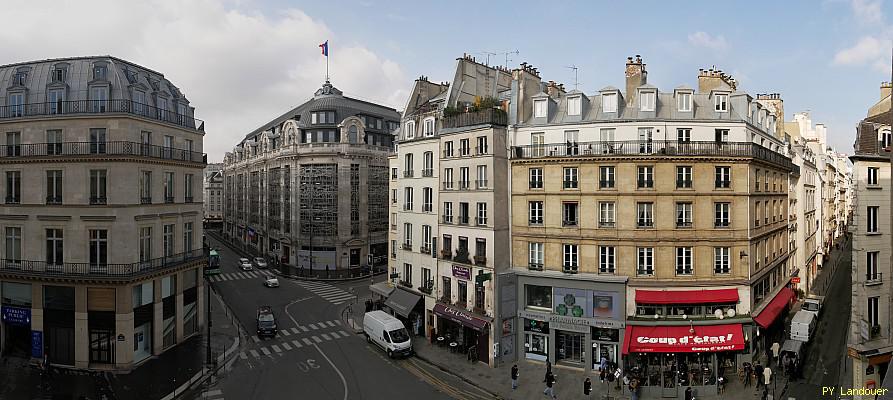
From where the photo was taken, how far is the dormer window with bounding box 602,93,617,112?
1300 inches

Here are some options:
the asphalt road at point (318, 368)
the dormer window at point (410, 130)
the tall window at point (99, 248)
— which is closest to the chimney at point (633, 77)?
the dormer window at point (410, 130)

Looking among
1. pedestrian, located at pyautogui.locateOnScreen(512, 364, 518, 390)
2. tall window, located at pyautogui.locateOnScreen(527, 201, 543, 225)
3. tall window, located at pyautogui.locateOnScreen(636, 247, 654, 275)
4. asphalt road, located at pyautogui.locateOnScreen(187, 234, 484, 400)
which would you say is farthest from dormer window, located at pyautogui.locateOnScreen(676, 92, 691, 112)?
asphalt road, located at pyautogui.locateOnScreen(187, 234, 484, 400)

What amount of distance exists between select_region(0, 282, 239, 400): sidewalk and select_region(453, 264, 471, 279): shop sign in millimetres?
17318

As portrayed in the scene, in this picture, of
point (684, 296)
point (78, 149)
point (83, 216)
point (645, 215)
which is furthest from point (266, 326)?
point (684, 296)

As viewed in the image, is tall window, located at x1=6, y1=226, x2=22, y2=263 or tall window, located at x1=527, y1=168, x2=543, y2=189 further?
tall window, located at x1=527, y1=168, x2=543, y2=189

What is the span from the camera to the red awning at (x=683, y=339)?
96.3 ft

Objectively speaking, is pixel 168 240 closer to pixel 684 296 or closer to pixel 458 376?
pixel 458 376

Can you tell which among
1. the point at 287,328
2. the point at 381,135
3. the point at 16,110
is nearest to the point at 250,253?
the point at 381,135

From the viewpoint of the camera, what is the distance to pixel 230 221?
113438mm

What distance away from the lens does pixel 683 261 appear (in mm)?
30609

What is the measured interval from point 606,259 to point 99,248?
32.8 metres

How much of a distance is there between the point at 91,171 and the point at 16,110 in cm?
784

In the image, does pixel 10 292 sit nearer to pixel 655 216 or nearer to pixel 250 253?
pixel 655 216

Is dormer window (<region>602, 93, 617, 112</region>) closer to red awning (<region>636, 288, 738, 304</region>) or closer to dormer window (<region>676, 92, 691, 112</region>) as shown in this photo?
dormer window (<region>676, 92, 691, 112</region>)
